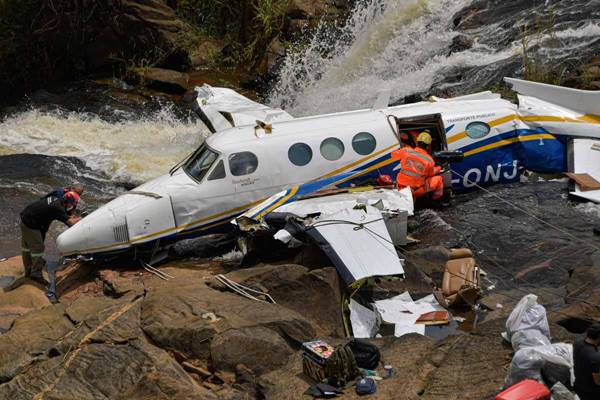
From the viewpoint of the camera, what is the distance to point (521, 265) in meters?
13.3

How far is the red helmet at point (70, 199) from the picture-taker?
14.0 metres

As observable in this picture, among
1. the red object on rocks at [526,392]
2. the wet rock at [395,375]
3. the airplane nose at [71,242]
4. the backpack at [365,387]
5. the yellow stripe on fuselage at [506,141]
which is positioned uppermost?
the airplane nose at [71,242]

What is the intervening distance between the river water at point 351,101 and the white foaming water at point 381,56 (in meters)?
0.04

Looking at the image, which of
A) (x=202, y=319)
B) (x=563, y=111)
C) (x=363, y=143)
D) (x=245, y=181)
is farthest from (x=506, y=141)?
(x=202, y=319)

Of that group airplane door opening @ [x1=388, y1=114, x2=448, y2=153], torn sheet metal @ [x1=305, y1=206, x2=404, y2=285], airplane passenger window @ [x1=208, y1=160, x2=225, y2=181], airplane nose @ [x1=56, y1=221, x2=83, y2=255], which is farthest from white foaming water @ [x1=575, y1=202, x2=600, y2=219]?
airplane nose @ [x1=56, y1=221, x2=83, y2=255]

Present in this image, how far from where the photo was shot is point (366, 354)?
9.27m

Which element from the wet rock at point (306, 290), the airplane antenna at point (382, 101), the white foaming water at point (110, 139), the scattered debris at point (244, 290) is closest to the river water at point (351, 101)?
the white foaming water at point (110, 139)

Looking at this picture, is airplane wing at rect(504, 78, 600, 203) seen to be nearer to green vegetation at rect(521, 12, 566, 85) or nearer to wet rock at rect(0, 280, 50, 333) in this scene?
green vegetation at rect(521, 12, 566, 85)

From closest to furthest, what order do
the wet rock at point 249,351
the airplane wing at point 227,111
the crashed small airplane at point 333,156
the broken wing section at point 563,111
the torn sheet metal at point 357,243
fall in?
the wet rock at point 249,351 < the torn sheet metal at point 357,243 < the crashed small airplane at point 333,156 < the broken wing section at point 563,111 < the airplane wing at point 227,111

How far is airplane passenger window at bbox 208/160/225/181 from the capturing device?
14570mm

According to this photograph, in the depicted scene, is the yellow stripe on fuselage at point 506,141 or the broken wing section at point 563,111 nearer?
the yellow stripe on fuselage at point 506,141

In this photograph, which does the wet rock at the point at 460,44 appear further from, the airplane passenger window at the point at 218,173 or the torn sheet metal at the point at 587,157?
the airplane passenger window at the point at 218,173

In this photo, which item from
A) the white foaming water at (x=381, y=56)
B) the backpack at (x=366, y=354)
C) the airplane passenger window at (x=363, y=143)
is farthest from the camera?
the white foaming water at (x=381, y=56)

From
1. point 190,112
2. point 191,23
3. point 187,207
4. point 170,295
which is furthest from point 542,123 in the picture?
point 191,23
